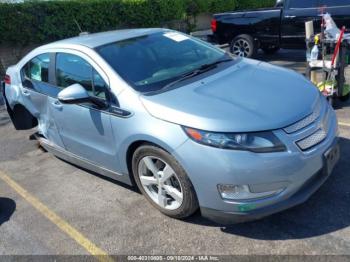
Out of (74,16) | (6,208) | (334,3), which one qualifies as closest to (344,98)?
→ (334,3)

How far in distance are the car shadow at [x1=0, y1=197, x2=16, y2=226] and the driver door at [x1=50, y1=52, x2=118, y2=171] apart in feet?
2.71

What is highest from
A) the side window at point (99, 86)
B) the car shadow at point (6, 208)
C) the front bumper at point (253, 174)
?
the side window at point (99, 86)

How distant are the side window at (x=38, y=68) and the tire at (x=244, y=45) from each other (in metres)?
5.76

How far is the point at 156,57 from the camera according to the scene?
12.8ft

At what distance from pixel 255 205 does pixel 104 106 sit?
1.64 meters

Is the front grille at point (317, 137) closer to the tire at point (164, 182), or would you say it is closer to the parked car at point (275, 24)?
the tire at point (164, 182)

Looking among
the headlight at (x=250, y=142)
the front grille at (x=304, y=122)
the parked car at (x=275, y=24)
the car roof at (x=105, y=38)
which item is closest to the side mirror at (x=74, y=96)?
the car roof at (x=105, y=38)

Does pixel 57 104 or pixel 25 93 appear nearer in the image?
pixel 57 104

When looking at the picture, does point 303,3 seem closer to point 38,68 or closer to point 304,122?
point 38,68

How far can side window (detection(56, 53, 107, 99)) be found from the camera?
3.65 m

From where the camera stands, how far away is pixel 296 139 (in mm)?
2877

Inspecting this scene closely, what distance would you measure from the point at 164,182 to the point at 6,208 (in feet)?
6.22

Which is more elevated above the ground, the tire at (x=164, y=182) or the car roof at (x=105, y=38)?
the car roof at (x=105, y=38)

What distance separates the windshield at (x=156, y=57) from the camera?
358 centimetres
